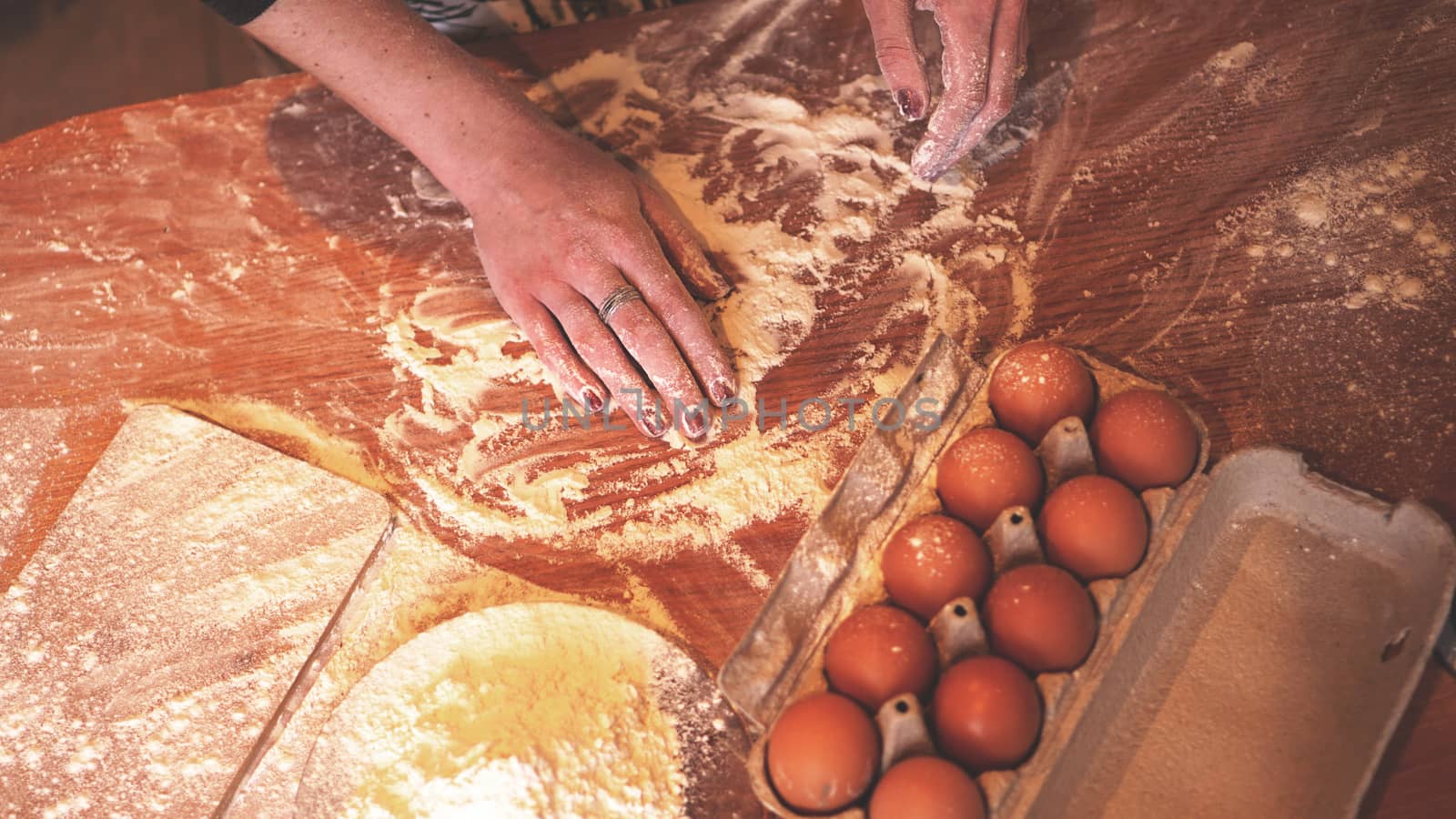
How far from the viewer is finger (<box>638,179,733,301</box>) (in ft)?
4.47

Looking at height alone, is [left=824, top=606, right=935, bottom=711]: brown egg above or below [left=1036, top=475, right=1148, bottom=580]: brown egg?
below

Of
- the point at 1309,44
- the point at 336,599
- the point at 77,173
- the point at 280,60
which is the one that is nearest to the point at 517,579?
the point at 336,599

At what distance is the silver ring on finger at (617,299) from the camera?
4.25 feet

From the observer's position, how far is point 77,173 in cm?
166

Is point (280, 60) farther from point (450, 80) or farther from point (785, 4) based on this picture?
point (785, 4)

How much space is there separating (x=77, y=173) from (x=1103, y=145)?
1.71 meters

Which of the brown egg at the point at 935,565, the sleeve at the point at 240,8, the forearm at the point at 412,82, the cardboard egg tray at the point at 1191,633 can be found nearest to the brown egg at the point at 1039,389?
the cardboard egg tray at the point at 1191,633

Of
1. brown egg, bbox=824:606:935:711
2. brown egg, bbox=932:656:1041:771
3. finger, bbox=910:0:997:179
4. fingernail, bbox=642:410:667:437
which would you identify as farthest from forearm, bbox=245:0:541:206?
brown egg, bbox=932:656:1041:771

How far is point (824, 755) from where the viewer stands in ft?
2.88

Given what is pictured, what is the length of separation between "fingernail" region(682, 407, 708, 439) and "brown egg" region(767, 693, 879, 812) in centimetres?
45

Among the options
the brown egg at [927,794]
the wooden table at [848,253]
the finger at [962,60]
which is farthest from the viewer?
the finger at [962,60]

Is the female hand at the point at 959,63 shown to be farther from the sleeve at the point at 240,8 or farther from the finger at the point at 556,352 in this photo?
the sleeve at the point at 240,8

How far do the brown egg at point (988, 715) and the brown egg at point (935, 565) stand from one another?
0.26ft

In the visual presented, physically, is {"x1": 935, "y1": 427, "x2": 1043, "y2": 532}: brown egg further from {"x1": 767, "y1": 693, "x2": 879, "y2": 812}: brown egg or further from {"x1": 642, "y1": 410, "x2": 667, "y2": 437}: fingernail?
{"x1": 642, "y1": 410, "x2": 667, "y2": 437}: fingernail
